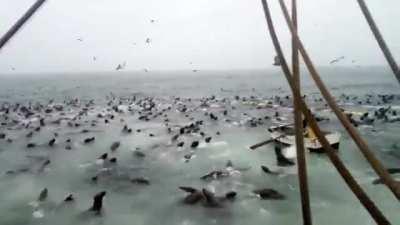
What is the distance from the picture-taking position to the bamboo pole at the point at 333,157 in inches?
189

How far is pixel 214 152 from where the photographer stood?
24.7 metres

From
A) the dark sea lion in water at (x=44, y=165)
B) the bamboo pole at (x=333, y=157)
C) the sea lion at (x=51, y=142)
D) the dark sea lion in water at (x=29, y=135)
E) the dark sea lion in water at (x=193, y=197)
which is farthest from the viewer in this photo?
the dark sea lion in water at (x=29, y=135)

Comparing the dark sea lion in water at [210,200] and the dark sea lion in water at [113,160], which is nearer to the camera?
the dark sea lion in water at [210,200]

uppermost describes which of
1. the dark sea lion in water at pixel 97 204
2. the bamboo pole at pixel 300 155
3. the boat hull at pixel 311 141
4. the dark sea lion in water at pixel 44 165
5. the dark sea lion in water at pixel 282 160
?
the bamboo pole at pixel 300 155

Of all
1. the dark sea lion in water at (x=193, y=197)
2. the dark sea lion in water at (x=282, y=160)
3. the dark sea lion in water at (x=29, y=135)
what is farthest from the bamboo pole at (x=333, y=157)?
the dark sea lion in water at (x=29, y=135)

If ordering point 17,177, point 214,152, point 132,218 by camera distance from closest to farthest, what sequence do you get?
point 132,218 < point 17,177 < point 214,152

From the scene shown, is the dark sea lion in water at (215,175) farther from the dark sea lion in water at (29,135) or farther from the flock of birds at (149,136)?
the dark sea lion in water at (29,135)

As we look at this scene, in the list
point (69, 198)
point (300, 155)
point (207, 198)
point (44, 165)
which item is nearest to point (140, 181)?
point (69, 198)

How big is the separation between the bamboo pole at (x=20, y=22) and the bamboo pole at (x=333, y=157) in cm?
321

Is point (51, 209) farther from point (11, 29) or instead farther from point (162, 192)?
point (11, 29)

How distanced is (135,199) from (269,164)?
8122 millimetres

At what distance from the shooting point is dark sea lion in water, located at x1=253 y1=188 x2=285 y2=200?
52.6 feet

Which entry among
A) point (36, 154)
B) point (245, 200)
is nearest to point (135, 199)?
point (245, 200)

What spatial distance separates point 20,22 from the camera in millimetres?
4559
